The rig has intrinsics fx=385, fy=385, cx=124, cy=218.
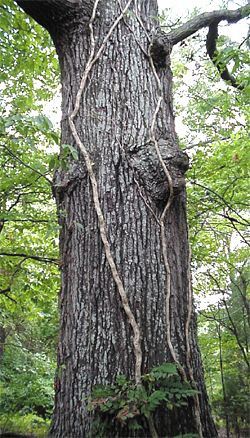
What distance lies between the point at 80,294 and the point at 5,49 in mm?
2769

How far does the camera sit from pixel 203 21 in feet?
9.30

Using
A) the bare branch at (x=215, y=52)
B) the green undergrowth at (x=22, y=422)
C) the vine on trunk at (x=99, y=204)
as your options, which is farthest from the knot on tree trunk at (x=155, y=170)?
the green undergrowth at (x=22, y=422)

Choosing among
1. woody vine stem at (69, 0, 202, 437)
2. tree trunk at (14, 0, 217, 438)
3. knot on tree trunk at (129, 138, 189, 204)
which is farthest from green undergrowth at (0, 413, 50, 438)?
knot on tree trunk at (129, 138, 189, 204)

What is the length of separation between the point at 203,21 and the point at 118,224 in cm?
185

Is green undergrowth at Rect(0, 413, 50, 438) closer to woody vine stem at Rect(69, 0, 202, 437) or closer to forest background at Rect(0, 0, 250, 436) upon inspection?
forest background at Rect(0, 0, 250, 436)

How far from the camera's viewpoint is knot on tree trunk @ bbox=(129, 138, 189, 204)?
1.99 metres

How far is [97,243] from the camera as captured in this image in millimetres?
1890

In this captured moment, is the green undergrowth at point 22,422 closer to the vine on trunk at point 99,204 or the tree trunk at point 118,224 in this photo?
the tree trunk at point 118,224

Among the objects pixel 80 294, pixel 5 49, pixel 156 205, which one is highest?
pixel 5 49

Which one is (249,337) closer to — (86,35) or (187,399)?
(187,399)

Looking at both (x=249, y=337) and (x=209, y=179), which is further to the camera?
(x=249, y=337)

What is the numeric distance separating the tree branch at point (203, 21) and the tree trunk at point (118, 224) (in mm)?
198

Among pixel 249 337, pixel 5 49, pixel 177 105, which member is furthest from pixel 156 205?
pixel 177 105

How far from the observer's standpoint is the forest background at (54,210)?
133 inches
